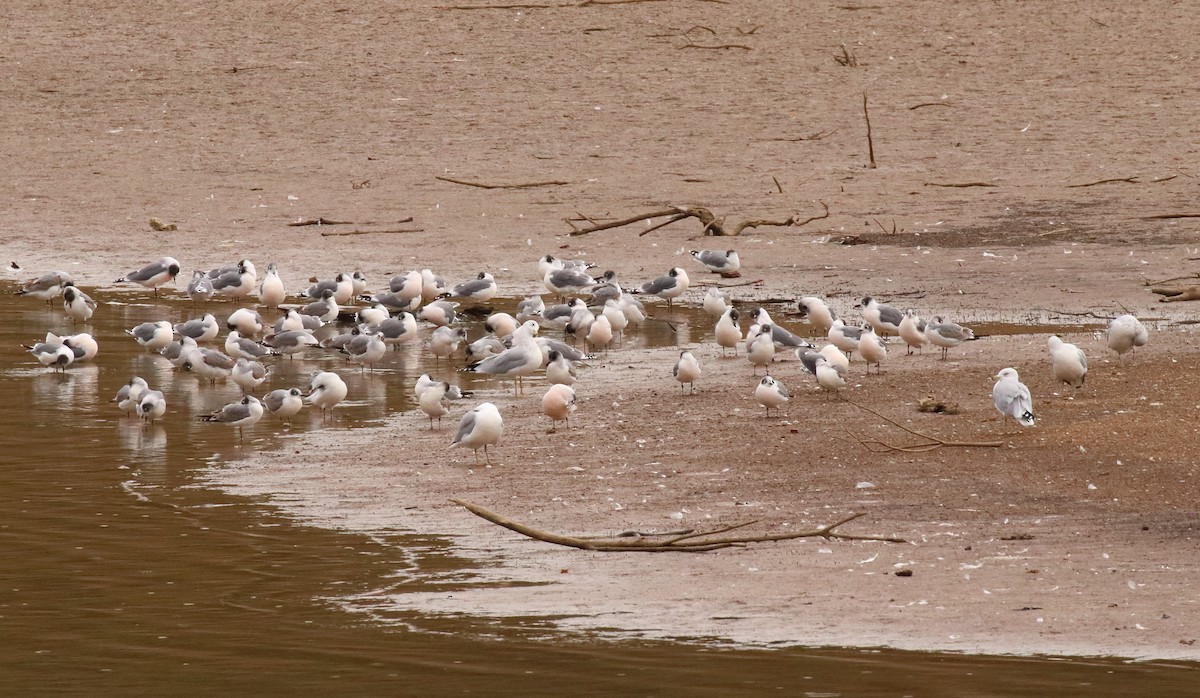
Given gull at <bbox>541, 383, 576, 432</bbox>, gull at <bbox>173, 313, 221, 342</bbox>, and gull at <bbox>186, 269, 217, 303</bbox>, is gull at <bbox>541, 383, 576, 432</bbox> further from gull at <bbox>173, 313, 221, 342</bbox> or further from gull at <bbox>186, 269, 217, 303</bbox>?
gull at <bbox>186, 269, 217, 303</bbox>

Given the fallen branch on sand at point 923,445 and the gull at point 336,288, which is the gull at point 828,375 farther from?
the gull at point 336,288

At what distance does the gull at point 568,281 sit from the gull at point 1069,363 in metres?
6.76

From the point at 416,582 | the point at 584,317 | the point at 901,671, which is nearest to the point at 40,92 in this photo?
the point at 584,317

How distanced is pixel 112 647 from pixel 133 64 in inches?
884

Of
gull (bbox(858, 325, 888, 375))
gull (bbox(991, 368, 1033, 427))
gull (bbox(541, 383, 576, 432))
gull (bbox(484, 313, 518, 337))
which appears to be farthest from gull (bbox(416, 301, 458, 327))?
gull (bbox(991, 368, 1033, 427))

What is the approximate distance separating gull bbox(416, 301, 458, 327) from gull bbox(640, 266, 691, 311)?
2.07 metres

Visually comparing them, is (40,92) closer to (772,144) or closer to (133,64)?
(133,64)

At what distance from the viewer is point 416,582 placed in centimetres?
857

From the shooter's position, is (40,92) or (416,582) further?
(40,92)

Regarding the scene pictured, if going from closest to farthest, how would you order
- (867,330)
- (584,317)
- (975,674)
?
1. (975,674)
2. (867,330)
3. (584,317)

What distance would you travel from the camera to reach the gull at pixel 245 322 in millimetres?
16844

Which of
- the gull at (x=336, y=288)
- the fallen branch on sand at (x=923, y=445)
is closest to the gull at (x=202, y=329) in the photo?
the gull at (x=336, y=288)

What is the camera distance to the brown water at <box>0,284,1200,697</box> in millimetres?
6871

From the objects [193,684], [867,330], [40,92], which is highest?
[40,92]
